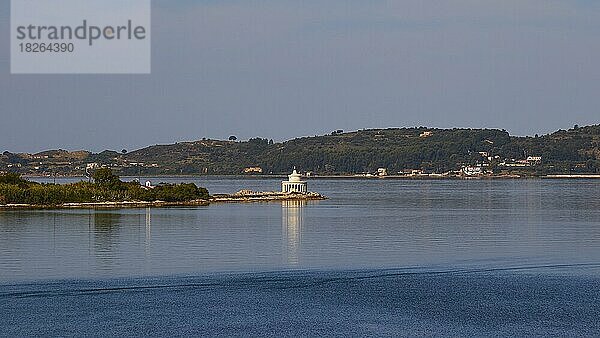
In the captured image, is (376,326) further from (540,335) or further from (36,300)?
(36,300)

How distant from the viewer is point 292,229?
46562mm

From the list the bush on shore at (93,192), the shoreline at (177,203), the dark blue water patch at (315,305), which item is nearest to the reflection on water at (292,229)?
the dark blue water patch at (315,305)

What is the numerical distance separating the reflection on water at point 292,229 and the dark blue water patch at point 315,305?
5.21 m

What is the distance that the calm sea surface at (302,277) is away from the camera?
68.9 feet

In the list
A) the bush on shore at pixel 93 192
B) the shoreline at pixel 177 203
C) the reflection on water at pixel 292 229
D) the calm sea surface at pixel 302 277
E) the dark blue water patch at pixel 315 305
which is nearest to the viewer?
the dark blue water patch at pixel 315 305

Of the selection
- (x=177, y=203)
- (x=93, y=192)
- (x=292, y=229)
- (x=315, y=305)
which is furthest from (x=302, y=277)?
(x=93, y=192)

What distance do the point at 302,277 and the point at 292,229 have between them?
1896cm

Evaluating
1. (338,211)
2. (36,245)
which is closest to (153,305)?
(36,245)

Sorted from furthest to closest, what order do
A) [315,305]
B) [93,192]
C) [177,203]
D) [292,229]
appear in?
1. [177,203]
2. [93,192]
3. [292,229]
4. [315,305]

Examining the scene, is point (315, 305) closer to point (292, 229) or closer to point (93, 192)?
point (292, 229)

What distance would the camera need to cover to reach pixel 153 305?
22812 millimetres

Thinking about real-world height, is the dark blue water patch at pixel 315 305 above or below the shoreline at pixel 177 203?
below

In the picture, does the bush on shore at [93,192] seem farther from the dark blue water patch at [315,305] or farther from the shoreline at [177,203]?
the dark blue water patch at [315,305]

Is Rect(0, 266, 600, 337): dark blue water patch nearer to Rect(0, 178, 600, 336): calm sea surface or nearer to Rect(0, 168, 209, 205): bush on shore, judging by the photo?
Rect(0, 178, 600, 336): calm sea surface
